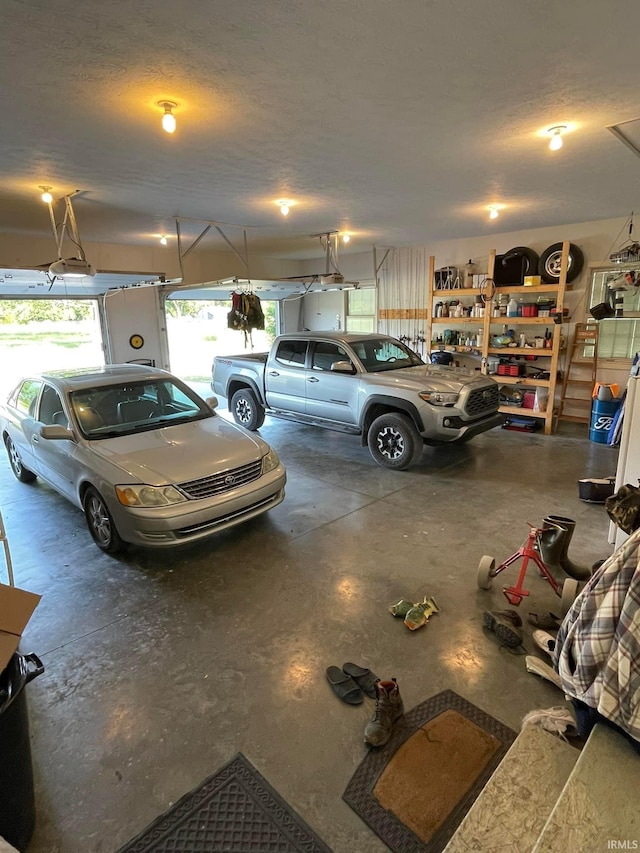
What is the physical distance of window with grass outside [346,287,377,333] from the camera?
35.1ft

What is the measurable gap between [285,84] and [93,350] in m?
7.61

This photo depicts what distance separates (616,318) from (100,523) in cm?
751

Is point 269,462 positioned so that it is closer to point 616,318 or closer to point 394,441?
point 394,441

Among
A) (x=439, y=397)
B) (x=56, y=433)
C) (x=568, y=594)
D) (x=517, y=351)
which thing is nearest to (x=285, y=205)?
(x=439, y=397)

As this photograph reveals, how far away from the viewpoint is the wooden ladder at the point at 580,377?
24.1 ft

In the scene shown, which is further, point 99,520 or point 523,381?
point 523,381

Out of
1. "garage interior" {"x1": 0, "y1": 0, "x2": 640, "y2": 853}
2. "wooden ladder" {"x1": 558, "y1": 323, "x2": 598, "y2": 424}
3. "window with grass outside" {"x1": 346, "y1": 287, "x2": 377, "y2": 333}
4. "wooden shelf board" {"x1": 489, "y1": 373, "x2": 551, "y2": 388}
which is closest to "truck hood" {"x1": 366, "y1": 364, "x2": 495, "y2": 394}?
"garage interior" {"x1": 0, "y1": 0, "x2": 640, "y2": 853}

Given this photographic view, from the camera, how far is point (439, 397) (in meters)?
5.44

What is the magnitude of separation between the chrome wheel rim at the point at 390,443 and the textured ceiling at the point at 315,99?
113 inches

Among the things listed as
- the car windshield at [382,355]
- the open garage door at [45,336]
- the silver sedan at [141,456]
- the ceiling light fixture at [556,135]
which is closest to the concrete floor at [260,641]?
the silver sedan at [141,456]

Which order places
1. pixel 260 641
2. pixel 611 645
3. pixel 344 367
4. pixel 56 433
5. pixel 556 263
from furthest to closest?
pixel 556 263 < pixel 344 367 < pixel 56 433 < pixel 260 641 < pixel 611 645

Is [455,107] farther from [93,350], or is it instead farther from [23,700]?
[93,350]

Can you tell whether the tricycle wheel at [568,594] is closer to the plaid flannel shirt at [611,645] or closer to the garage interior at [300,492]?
the garage interior at [300,492]

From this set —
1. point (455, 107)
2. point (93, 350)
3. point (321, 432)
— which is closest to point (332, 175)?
point (455, 107)
